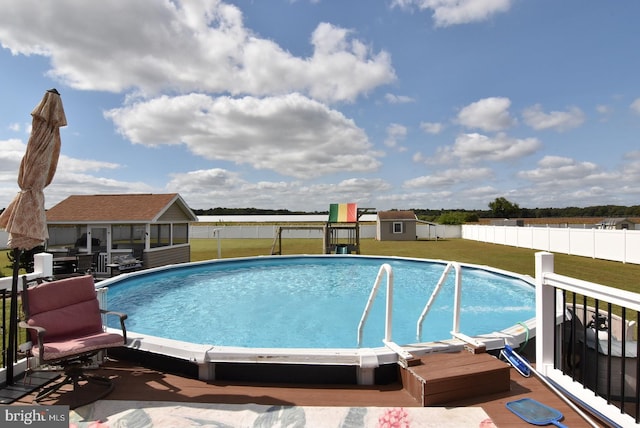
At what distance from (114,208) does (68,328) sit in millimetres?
12471

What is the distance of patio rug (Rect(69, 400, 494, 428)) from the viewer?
2520mm

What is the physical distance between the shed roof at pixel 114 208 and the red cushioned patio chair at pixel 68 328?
10282 mm

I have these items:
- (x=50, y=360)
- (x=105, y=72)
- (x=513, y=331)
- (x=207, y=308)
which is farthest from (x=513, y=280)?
(x=105, y=72)

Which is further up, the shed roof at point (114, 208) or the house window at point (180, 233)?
the shed roof at point (114, 208)

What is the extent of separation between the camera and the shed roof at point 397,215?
2955 cm

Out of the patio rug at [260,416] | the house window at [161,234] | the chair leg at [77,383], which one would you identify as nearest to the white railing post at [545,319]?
the patio rug at [260,416]

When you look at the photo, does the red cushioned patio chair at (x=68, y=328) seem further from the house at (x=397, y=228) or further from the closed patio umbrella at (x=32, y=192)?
the house at (x=397, y=228)

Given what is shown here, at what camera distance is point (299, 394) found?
3.06 meters

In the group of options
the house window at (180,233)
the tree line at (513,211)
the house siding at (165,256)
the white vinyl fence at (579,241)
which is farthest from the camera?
the tree line at (513,211)

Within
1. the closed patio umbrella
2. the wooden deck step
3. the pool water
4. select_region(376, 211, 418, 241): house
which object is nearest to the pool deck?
the wooden deck step

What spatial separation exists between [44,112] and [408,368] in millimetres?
4534

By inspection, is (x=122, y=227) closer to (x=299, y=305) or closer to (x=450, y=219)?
(x=299, y=305)

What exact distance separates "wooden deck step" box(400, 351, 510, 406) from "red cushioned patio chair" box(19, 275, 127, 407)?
2934 millimetres

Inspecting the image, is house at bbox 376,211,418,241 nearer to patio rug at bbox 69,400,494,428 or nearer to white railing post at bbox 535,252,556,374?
white railing post at bbox 535,252,556,374
